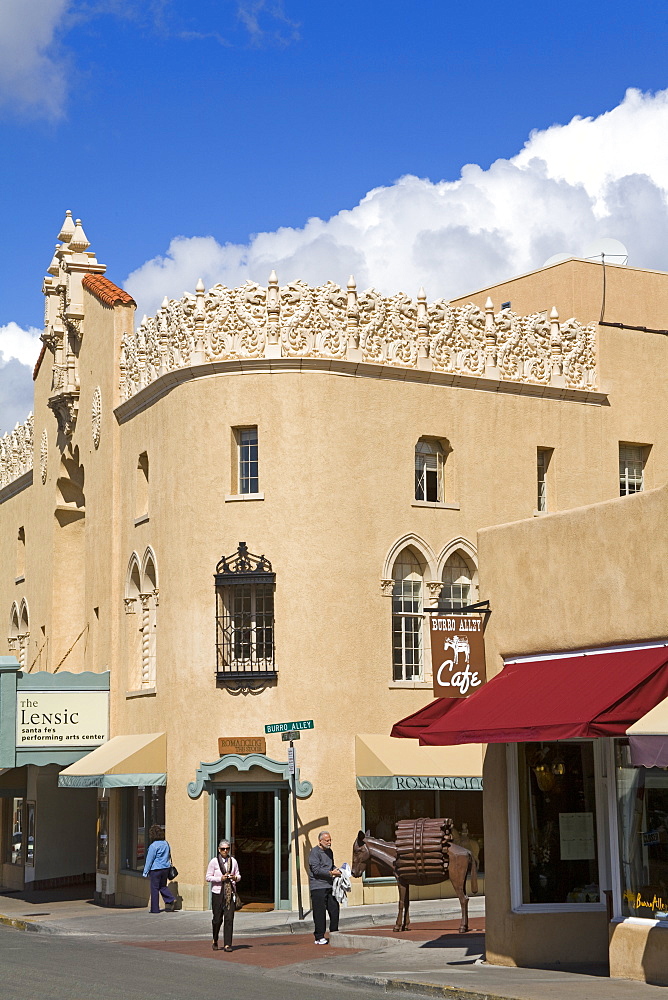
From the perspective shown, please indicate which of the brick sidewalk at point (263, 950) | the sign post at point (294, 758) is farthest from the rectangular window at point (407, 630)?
the brick sidewalk at point (263, 950)

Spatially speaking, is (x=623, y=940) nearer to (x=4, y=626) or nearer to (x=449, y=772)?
(x=449, y=772)

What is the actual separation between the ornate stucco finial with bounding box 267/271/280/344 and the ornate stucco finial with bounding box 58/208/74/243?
10.8 metres

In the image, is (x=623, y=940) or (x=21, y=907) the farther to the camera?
(x=21, y=907)

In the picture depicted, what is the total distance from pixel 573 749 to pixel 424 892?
40.2ft

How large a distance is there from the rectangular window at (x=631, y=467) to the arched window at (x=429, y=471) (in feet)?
16.9

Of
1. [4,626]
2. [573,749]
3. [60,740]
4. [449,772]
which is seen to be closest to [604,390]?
[449,772]

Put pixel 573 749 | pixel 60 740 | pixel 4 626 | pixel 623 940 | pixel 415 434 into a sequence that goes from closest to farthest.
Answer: pixel 623 940, pixel 573 749, pixel 415 434, pixel 60 740, pixel 4 626

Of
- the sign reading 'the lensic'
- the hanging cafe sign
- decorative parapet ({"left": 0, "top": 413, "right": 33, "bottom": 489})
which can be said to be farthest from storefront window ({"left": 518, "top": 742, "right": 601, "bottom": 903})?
decorative parapet ({"left": 0, "top": 413, "right": 33, "bottom": 489})

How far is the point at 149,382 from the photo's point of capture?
103 feet

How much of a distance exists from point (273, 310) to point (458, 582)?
7083 mm

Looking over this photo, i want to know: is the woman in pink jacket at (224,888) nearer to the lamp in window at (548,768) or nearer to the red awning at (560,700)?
the red awning at (560,700)

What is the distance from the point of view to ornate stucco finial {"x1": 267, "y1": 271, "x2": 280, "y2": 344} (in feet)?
96.3

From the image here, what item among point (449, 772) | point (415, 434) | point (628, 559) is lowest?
point (449, 772)

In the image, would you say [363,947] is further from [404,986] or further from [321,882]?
[404,986]
